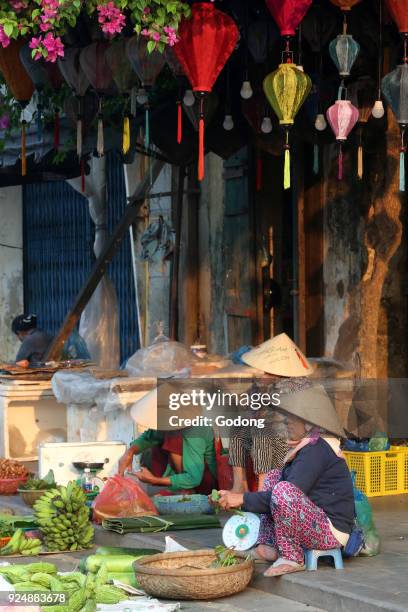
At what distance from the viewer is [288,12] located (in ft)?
28.8

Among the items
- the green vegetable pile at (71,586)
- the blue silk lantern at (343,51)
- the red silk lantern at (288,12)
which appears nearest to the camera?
the green vegetable pile at (71,586)

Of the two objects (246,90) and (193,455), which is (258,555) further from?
(246,90)

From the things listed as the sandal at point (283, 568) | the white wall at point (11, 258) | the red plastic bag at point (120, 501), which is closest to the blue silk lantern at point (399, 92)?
the red plastic bag at point (120, 501)

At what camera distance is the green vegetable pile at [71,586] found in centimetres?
615

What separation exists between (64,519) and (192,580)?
1754 mm

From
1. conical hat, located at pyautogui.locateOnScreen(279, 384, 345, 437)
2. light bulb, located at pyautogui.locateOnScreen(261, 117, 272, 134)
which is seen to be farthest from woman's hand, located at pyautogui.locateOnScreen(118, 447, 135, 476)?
light bulb, located at pyautogui.locateOnScreen(261, 117, 272, 134)

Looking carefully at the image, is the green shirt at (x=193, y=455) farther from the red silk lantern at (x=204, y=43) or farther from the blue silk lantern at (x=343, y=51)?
the blue silk lantern at (x=343, y=51)

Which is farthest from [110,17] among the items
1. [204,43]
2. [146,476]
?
[146,476]

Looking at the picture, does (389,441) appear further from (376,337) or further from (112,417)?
(112,417)

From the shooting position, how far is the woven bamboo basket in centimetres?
660

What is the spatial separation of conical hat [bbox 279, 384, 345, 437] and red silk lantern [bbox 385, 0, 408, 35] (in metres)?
2.77

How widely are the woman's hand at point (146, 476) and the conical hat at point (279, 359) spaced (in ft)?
3.48

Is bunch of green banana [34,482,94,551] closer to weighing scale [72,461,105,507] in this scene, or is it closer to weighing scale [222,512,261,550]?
weighing scale [72,461,105,507]

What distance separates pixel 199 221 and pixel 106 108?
206 cm
